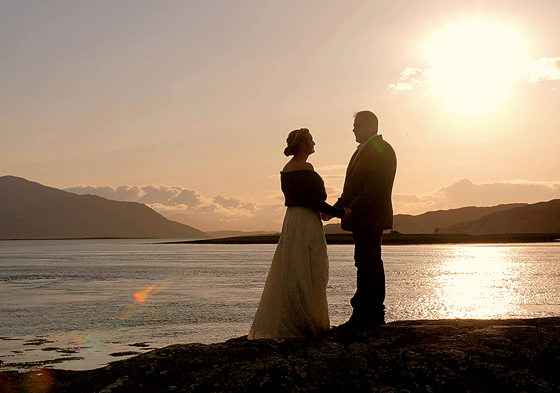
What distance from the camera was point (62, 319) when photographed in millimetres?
16828

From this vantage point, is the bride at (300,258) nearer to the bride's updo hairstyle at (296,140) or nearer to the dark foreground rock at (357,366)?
the bride's updo hairstyle at (296,140)

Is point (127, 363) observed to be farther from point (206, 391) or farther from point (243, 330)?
point (243, 330)

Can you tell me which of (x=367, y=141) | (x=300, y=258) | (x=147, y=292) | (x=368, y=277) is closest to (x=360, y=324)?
(x=368, y=277)

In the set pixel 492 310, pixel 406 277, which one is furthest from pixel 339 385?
pixel 406 277

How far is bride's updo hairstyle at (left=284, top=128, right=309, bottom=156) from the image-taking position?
6.36 m

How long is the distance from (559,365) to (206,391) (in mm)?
3328

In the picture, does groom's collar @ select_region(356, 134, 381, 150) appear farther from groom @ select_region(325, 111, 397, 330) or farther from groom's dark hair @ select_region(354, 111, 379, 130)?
groom's dark hair @ select_region(354, 111, 379, 130)

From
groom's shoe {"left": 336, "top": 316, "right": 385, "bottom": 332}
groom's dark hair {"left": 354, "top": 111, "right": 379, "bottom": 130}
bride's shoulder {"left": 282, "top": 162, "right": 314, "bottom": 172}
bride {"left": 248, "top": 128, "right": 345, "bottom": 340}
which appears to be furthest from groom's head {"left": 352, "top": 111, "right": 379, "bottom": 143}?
groom's shoe {"left": 336, "top": 316, "right": 385, "bottom": 332}

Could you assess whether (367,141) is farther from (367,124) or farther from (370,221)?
(370,221)

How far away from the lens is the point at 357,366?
4.81 m

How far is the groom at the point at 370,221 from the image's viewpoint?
6469mm

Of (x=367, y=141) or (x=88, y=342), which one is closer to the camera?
(x=367, y=141)

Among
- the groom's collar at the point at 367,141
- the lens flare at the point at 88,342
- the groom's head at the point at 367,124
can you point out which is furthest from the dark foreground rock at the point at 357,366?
the lens flare at the point at 88,342

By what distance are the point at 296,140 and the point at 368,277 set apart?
1.98 meters
